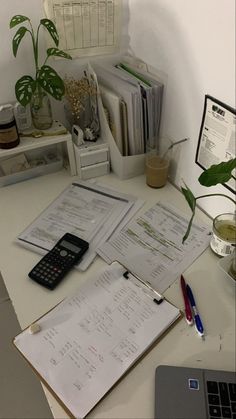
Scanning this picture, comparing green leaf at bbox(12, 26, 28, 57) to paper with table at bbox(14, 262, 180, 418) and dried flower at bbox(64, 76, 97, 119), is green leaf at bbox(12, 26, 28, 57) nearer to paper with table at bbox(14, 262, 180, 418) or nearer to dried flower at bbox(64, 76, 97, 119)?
dried flower at bbox(64, 76, 97, 119)

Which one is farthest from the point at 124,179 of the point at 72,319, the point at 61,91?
the point at 72,319

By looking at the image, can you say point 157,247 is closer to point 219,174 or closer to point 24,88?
point 219,174

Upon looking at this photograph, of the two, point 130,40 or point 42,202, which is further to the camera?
point 130,40

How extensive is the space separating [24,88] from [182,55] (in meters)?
0.49

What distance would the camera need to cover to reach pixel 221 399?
0.63 meters

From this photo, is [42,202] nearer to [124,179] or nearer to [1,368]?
[124,179]

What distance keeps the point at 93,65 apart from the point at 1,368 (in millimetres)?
1161

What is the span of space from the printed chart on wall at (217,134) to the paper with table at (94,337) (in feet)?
1.29

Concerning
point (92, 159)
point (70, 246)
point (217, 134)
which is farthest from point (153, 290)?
point (92, 159)

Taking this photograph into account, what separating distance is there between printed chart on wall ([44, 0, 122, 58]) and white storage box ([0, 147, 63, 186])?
1.20 feet

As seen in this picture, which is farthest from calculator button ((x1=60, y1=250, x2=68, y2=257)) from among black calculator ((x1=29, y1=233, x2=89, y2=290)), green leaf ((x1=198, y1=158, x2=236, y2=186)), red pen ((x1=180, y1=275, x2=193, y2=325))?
green leaf ((x1=198, y1=158, x2=236, y2=186))

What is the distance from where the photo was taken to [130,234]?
989 mm

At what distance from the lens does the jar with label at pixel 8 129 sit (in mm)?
1061

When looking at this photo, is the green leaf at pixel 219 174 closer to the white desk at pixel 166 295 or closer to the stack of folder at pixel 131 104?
the white desk at pixel 166 295
